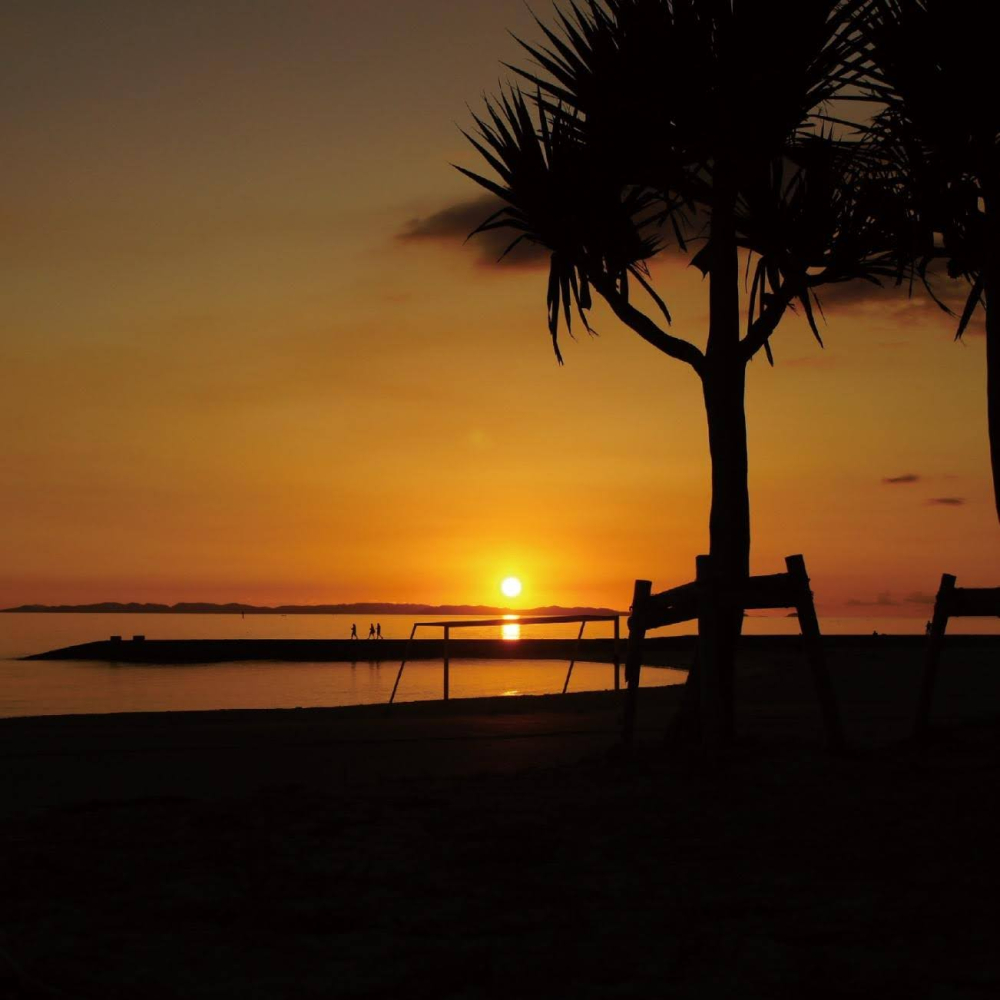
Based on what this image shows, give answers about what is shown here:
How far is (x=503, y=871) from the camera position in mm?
5957

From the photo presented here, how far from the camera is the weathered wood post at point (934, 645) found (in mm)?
9766

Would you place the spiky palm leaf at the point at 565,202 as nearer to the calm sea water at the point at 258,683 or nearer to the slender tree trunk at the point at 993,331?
the slender tree trunk at the point at 993,331

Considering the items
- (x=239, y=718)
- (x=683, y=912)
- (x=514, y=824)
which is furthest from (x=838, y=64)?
(x=239, y=718)

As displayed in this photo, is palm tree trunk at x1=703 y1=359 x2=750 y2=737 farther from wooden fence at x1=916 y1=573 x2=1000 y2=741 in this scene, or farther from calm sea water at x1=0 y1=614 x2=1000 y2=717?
calm sea water at x1=0 y1=614 x2=1000 y2=717

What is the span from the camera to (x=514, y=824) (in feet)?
23.5

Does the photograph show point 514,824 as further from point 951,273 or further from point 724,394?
point 951,273

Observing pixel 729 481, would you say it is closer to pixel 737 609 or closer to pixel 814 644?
pixel 737 609

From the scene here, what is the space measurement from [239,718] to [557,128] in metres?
9.34

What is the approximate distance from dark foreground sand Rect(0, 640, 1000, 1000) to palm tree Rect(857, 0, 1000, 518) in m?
4.09

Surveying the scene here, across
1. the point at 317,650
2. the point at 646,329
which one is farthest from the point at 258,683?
the point at 646,329

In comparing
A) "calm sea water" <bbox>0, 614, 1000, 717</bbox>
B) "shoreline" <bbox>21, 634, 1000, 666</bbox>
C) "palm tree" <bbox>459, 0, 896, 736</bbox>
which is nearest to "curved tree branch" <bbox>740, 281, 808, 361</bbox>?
"palm tree" <bbox>459, 0, 896, 736</bbox>

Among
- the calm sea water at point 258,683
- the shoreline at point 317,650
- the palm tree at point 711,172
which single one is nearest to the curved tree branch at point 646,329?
the palm tree at point 711,172

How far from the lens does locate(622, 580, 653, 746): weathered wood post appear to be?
10.2m

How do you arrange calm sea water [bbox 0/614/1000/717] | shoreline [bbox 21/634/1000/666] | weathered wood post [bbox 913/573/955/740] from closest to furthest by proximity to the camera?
weathered wood post [bbox 913/573/955/740], calm sea water [bbox 0/614/1000/717], shoreline [bbox 21/634/1000/666]
